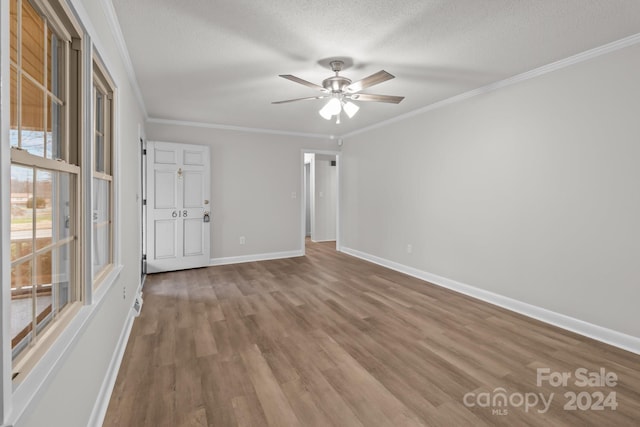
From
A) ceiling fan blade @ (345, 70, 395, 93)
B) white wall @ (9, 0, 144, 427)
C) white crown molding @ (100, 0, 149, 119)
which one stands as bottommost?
white wall @ (9, 0, 144, 427)

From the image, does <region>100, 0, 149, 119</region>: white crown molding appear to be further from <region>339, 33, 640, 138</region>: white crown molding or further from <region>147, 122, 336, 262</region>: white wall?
<region>339, 33, 640, 138</region>: white crown molding

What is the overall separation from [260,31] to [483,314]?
11.0ft

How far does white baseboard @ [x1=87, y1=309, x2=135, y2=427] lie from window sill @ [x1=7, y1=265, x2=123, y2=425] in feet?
1.74

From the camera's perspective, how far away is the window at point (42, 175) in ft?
3.32

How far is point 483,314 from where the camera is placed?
3.24 metres

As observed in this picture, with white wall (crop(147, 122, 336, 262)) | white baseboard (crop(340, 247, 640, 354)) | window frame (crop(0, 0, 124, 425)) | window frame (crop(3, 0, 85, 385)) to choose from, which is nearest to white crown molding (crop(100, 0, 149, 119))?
window frame (crop(0, 0, 124, 425))

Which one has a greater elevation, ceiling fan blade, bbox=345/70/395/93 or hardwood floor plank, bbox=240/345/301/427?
ceiling fan blade, bbox=345/70/395/93

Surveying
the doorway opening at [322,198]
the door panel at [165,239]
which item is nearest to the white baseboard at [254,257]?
the door panel at [165,239]

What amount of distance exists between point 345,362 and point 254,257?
367 cm

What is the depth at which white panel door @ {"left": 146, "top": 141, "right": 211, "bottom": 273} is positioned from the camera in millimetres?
4773

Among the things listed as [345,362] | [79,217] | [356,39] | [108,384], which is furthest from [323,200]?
[79,217]

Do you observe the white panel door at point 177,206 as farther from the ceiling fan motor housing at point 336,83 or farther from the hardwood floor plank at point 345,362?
the ceiling fan motor housing at point 336,83

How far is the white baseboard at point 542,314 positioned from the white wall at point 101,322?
12.0 ft

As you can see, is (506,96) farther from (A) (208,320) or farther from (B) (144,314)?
(B) (144,314)
